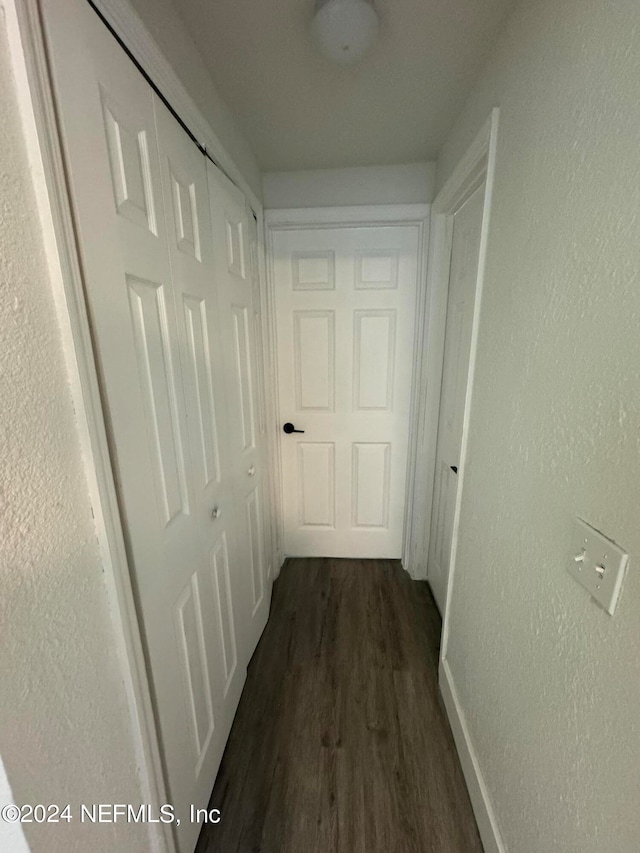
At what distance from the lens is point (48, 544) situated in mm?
552

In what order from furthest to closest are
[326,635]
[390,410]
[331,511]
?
[331,511], [390,410], [326,635]

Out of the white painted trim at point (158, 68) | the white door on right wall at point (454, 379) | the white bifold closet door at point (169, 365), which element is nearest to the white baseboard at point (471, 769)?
the white door on right wall at point (454, 379)

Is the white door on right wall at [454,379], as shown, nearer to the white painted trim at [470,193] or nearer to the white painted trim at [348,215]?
the white painted trim at [470,193]

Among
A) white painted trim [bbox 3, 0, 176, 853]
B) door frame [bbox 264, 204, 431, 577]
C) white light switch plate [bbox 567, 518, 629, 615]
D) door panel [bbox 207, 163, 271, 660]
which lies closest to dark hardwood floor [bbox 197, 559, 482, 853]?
door panel [bbox 207, 163, 271, 660]

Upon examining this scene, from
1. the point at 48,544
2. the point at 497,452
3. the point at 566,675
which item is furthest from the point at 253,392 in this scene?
the point at 566,675

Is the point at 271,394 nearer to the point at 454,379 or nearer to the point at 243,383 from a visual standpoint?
the point at 243,383

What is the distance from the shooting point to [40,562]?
21.0 inches

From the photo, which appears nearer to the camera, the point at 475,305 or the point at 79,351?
the point at 79,351

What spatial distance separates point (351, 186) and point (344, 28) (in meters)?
0.93

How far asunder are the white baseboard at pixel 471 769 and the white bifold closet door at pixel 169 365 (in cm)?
84

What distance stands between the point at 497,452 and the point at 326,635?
4.36 feet

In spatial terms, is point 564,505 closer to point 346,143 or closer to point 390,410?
point 390,410

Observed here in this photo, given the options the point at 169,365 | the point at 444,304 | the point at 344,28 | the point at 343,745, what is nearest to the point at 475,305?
the point at 444,304

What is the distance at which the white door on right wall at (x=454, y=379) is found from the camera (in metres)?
1.49
